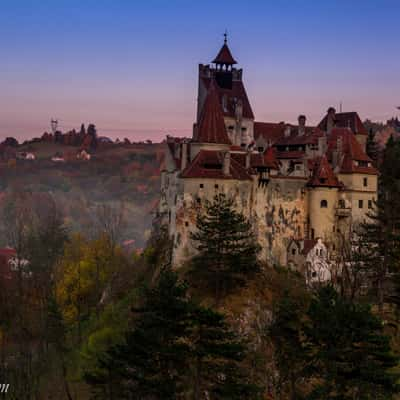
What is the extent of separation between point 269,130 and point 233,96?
5.39m

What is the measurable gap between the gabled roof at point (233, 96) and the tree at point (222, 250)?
1629 centimetres

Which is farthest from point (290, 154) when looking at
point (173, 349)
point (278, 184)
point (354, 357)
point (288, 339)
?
point (173, 349)

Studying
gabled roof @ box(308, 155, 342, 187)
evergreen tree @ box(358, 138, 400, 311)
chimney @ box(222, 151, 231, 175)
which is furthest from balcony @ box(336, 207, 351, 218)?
chimney @ box(222, 151, 231, 175)

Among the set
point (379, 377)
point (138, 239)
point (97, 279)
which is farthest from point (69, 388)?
point (138, 239)

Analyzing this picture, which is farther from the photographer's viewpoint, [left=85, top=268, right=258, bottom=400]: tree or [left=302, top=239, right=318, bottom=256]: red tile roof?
[left=302, top=239, right=318, bottom=256]: red tile roof

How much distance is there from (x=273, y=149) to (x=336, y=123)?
12.5 metres

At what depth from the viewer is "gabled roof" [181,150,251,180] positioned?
55.7 metres

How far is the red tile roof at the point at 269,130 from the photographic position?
66.9 meters

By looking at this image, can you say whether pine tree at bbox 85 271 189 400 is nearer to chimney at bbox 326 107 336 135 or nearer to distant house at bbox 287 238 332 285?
distant house at bbox 287 238 332 285

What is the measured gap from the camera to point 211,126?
59.1m

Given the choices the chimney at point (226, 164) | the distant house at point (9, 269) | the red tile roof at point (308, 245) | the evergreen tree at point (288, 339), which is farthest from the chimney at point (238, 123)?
the distant house at point (9, 269)

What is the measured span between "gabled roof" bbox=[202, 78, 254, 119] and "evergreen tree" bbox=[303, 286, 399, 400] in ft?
120

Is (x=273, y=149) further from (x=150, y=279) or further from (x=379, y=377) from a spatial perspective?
(x=379, y=377)

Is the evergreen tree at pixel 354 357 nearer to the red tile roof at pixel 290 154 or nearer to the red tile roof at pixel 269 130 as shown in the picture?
the red tile roof at pixel 290 154
